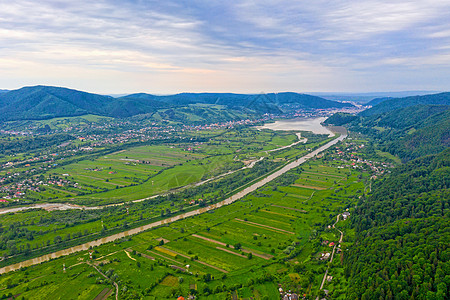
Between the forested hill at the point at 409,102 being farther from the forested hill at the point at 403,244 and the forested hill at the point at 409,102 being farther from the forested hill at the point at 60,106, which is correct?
the forested hill at the point at 403,244

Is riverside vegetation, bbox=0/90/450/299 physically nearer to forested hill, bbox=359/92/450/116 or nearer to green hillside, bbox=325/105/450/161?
green hillside, bbox=325/105/450/161

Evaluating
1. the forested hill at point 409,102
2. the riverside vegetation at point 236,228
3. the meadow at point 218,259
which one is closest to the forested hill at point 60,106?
the forested hill at point 409,102

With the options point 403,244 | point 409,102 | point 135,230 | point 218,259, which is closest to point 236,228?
point 218,259

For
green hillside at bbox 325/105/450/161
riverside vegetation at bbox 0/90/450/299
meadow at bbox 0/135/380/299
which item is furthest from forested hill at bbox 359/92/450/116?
meadow at bbox 0/135/380/299

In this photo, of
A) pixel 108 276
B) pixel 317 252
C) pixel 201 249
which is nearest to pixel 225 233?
pixel 201 249

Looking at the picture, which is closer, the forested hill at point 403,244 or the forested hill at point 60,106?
the forested hill at point 403,244

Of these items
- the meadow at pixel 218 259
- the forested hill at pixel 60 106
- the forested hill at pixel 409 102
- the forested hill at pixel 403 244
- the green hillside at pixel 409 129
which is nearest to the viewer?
the forested hill at pixel 403 244

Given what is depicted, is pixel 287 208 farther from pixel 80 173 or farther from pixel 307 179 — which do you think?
pixel 80 173

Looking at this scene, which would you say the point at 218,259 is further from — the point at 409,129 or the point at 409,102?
the point at 409,102
